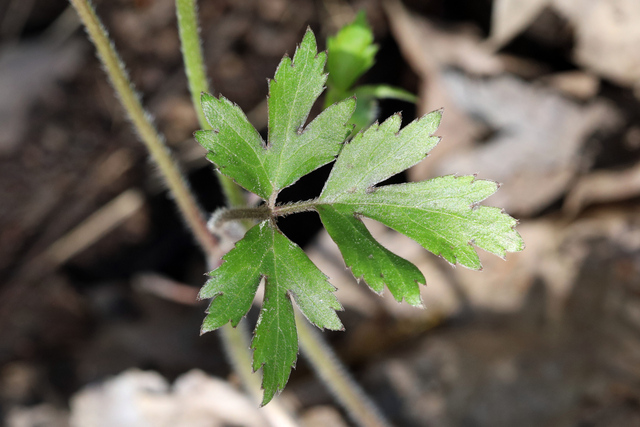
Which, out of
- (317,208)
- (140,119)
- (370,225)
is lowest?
(370,225)

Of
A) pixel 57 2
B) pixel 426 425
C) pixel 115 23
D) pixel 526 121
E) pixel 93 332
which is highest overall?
pixel 57 2

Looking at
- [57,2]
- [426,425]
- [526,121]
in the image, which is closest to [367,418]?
[426,425]

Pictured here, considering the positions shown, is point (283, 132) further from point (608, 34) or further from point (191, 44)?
point (608, 34)

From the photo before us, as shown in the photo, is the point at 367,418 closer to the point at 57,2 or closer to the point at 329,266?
the point at 329,266

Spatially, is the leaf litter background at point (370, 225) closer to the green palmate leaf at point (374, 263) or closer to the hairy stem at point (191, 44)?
the green palmate leaf at point (374, 263)

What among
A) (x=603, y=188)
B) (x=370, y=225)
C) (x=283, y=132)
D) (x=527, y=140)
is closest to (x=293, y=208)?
(x=283, y=132)

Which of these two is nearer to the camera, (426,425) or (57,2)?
(426,425)

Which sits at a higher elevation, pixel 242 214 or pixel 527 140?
pixel 242 214
